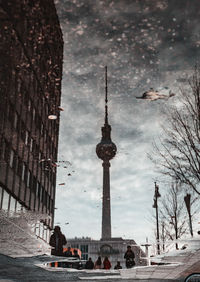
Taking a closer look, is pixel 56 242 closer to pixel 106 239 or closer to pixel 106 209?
pixel 106 239

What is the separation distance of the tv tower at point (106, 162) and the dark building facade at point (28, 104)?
6332cm

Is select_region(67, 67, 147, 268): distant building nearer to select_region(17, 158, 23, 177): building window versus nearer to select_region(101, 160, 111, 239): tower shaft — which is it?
select_region(101, 160, 111, 239): tower shaft

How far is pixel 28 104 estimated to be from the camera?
1068 inches

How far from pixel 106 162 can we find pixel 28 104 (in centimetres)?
7940

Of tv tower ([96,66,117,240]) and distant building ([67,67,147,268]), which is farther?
tv tower ([96,66,117,240])

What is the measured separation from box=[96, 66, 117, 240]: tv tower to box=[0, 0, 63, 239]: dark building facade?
63318 millimetres

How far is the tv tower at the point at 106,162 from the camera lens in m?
101

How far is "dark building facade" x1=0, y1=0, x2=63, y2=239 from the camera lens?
21969mm

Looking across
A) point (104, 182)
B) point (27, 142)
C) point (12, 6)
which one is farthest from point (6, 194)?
point (104, 182)

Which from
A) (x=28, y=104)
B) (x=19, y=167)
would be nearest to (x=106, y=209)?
(x=28, y=104)

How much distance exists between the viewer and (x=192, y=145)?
474 inches

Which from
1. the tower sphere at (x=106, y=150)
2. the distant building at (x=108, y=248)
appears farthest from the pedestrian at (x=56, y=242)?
the tower sphere at (x=106, y=150)

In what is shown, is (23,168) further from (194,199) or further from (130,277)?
(130,277)

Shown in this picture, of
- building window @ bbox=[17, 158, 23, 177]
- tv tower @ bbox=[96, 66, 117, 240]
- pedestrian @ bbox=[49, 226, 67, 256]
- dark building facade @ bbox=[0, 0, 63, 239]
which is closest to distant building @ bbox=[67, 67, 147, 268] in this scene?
tv tower @ bbox=[96, 66, 117, 240]
